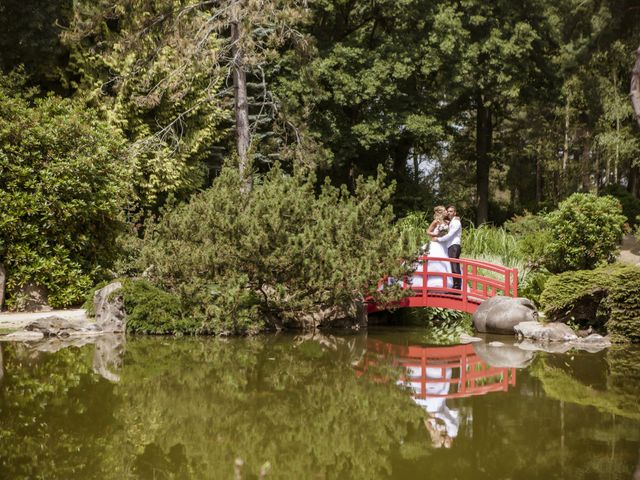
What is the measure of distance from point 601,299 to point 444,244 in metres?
3.45

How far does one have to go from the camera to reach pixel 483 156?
27.8 m

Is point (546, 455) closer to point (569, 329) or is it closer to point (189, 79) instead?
point (569, 329)

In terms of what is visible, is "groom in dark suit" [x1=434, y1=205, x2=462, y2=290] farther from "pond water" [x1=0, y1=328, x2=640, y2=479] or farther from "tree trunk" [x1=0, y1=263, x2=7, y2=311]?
"tree trunk" [x1=0, y1=263, x2=7, y2=311]

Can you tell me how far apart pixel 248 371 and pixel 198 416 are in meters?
2.35

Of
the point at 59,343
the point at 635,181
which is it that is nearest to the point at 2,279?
the point at 59,343

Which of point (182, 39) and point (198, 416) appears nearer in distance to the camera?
point (198, 416)

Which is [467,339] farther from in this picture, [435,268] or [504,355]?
[435,268]

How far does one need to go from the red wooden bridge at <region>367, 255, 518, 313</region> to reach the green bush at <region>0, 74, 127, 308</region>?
6.52 meters

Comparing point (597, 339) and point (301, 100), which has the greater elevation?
point (301, 100)

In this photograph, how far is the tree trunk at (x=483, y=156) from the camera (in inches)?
1071

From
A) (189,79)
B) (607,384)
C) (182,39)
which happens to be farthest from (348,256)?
(189,79)

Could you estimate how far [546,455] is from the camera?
19.9 feet

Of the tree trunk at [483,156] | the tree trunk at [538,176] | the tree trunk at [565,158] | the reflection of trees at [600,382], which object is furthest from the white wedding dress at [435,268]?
the tree trunk at [538,176]

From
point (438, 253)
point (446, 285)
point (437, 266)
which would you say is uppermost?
point (438, 253)
